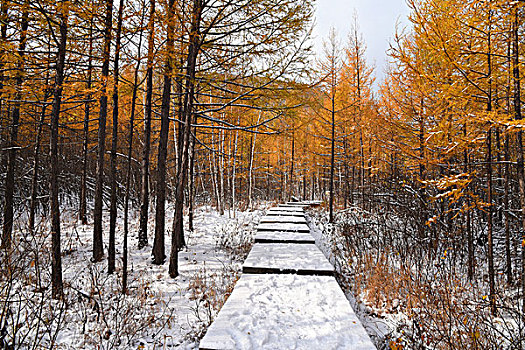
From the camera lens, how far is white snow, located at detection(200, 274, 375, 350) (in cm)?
221

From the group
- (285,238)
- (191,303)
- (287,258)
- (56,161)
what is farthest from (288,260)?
(56,161)

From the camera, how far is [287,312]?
2811 millimetres

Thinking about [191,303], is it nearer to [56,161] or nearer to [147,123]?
[56,161]

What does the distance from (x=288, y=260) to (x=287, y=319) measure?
5.96 feet

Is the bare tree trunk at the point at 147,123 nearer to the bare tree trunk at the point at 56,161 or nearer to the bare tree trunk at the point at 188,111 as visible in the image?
the bare tree trunk at the point at 188,111

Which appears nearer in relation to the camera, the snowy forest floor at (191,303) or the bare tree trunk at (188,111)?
the snowy forest floor at (191,303)

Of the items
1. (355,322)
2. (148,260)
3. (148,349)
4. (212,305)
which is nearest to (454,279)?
(355,322)

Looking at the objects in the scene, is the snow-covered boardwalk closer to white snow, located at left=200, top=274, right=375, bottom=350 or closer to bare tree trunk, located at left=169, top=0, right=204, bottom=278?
white snow, located at left=200, top=274, right=375, bottom=350

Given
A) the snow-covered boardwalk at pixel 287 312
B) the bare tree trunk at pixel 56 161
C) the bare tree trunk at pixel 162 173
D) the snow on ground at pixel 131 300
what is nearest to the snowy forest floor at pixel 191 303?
the snow on ground at pixel 131 300

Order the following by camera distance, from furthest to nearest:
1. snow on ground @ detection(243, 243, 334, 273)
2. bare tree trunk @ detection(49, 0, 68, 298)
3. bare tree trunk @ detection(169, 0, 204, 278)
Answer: bare tree trunk @ detection(169, 0, 204, 278)
bare tree trunk @ detection(49, 0, 68, 298)
snow on ground @ detection(243, 243, 334, 273)

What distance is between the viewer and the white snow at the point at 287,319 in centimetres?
221

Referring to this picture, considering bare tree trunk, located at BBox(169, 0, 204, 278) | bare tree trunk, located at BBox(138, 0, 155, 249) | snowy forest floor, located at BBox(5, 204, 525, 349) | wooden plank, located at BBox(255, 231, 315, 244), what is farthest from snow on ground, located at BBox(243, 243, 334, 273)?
bare tree trunk, located at BBox(138, 0, 155, 249)

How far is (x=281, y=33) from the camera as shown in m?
5.61

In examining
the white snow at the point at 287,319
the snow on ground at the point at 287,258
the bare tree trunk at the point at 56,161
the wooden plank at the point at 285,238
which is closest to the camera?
the white snow at the point at 287,319
